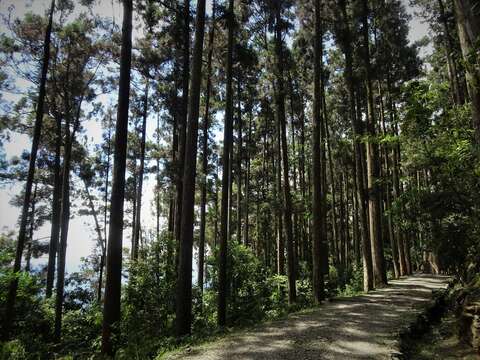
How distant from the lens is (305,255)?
27.8 meters

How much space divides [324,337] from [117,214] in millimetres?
5486

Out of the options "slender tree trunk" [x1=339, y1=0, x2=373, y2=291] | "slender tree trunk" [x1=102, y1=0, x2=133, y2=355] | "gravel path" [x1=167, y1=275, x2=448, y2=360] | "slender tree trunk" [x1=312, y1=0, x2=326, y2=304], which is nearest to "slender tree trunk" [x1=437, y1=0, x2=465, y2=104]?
"slender tree trunk" [x1=339, y1=0, x2=373, y2=291]

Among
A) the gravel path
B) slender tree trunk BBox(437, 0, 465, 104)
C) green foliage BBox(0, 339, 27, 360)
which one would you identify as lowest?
green foliage BBox(0, 339, 27, 360)

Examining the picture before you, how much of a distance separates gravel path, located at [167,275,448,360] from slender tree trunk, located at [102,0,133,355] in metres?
2.76

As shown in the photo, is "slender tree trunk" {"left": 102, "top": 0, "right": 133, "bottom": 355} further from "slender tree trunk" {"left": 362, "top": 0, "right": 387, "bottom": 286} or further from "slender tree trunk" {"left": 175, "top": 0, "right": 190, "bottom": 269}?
"slender tree trunk" {"left": 362, "top": 0, "right": 387, "bottom": 286}

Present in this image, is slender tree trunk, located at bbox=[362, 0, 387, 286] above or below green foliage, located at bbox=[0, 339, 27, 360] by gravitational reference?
above

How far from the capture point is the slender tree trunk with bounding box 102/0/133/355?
7.75 m

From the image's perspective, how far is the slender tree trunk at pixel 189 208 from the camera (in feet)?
27.1

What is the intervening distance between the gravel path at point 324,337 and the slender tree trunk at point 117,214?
2757mm

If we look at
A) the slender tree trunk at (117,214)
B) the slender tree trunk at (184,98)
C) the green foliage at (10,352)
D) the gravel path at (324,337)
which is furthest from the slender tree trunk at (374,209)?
the green foliage at (10,352)

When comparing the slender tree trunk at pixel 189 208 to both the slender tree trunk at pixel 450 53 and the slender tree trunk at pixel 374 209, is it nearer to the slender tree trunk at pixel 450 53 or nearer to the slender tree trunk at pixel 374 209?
the slender tree trunk at pixel 374 209

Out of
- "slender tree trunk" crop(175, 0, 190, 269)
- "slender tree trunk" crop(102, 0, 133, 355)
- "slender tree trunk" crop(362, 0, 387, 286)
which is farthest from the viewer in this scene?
"slender tree trunk" crop(362, 0, 387, 286)

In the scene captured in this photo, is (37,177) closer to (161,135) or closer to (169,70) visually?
(161,135)

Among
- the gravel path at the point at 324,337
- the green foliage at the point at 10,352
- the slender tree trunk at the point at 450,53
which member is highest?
the slender tree trunk at the point at 450,53
